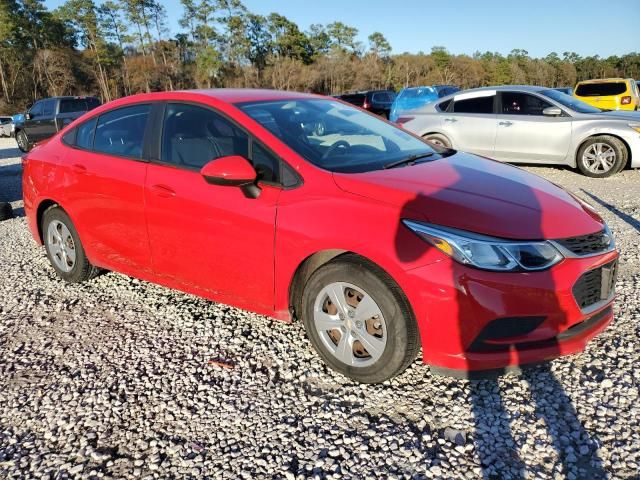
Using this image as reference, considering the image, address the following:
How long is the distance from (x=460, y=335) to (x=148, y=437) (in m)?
1.63

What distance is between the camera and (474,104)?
997 cm

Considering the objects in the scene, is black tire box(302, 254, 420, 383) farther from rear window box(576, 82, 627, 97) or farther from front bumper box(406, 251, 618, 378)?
rear window box(576, 82, 627, 97)

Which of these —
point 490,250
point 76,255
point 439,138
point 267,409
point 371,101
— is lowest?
point 267,409

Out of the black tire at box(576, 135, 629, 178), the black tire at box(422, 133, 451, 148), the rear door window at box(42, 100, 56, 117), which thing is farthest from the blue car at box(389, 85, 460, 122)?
the rear door window at box(42, 100, 56, 117)

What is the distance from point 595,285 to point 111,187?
3328mm

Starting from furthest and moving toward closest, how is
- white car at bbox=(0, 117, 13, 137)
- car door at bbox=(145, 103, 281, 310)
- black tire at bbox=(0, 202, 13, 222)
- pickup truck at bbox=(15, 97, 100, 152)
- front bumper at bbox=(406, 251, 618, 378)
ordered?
1. white car at bbox=(0, 117, 13, 137)
2. pickup truck at bbox=(15, 97, 100, 152)
3. black tire at bbox=(0, 202, 13, 222)
4. car door at bbox=(145, 103, 281, 310)
5. front bumper at bbox=(406, 251, 618, 378)

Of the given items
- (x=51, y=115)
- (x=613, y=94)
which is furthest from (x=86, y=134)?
(x=613, y=94)

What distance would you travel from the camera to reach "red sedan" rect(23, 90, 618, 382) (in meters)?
2.53

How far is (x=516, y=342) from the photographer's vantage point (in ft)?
8.35

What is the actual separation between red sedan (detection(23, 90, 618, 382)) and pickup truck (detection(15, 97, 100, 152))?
47.6 feet

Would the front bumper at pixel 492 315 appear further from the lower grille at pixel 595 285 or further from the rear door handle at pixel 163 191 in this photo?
the rear door handle at pixel 163 191

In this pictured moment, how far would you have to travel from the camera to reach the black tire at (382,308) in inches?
104

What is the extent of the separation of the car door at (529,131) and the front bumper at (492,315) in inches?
288

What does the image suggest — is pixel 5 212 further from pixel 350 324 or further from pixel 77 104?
pixel 77 104
